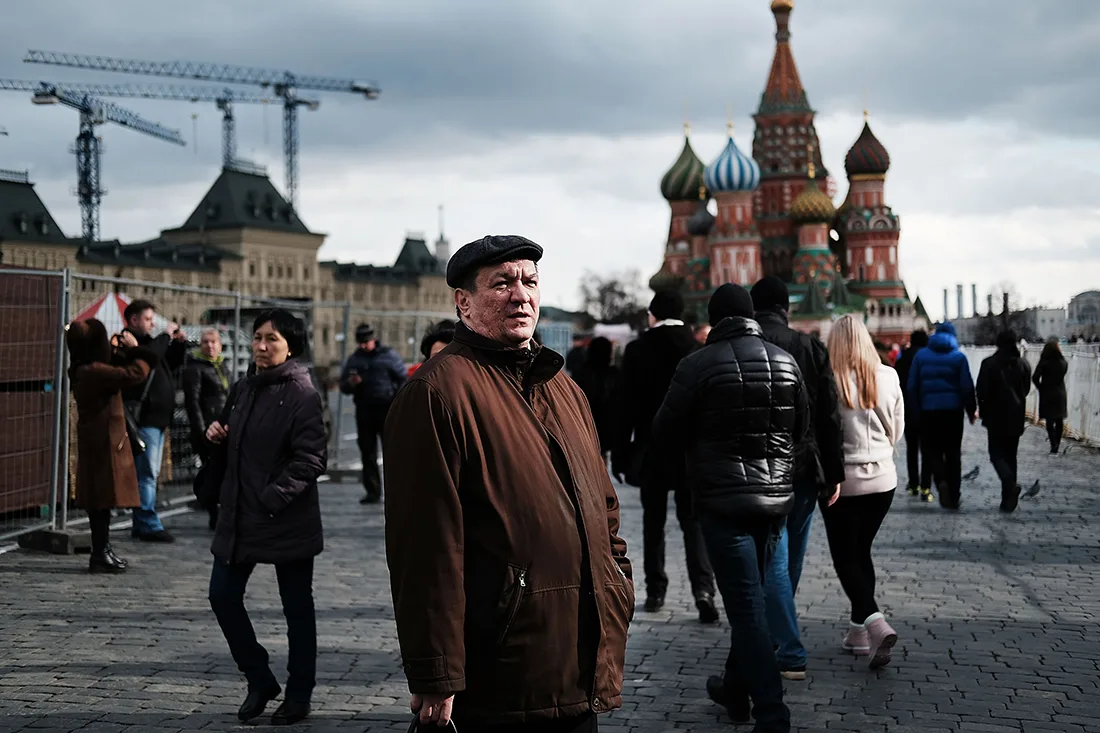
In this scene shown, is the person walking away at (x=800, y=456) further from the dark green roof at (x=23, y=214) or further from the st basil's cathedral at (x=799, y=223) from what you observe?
the dark green roof at (x=23, y=214)

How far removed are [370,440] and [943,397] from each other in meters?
5.95

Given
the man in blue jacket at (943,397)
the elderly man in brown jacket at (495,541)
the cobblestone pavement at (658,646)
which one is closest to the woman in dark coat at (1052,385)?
the man in blue jacket at (943,397)

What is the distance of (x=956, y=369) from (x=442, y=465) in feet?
34.8

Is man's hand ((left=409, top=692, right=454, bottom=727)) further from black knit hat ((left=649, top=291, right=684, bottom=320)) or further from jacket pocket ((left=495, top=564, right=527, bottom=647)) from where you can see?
black knit hat ((left=649, top=291, right=684, bottom=320))

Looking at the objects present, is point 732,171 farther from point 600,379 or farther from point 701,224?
point 600,379

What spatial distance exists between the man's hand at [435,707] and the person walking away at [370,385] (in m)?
11.1

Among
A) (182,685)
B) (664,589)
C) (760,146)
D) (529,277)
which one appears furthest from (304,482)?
(760,146)

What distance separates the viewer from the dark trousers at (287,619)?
19.3 ft

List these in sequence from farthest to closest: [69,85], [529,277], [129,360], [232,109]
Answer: [232,109]
[69,85]
[129,360]
[529,277]

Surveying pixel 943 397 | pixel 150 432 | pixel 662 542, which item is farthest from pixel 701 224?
pixel 662 542

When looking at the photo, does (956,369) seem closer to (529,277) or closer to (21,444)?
(21,444)

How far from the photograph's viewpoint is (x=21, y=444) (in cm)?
1086

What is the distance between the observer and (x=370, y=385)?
47.3ft

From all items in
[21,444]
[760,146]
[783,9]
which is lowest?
[21,444]
